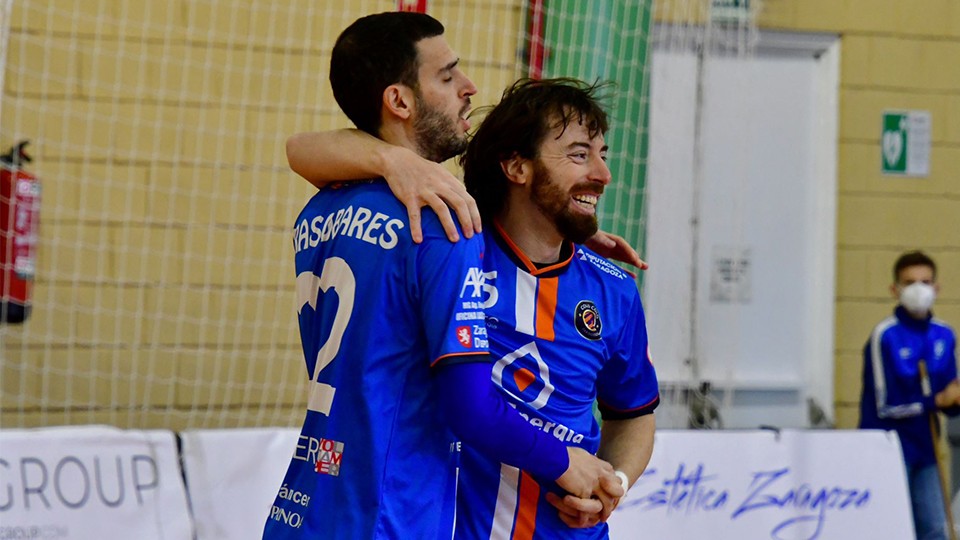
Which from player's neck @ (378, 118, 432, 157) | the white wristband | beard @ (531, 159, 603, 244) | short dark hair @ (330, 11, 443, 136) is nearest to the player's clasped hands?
the white wristband

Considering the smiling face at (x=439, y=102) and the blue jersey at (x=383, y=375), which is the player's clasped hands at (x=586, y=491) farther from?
the smiling face at (x=439, y=102)

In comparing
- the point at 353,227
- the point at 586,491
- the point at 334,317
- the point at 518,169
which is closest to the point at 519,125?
the point at 518,169

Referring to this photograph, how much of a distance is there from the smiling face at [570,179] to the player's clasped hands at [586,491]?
49 cm

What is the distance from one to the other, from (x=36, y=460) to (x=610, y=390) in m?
2.88

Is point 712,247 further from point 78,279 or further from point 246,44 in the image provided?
point 78,279

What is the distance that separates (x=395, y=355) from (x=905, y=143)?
6052 mm

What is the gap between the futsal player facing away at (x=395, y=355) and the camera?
2.33 metres

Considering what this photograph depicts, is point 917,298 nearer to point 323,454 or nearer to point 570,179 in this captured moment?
point 570,179

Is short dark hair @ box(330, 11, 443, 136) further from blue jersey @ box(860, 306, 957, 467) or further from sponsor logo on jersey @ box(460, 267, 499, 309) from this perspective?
blue jersey @ box(860, 306, 957, 467)

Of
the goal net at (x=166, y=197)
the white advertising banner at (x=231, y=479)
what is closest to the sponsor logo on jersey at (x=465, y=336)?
the white advertising banner at (x=231, y=479)

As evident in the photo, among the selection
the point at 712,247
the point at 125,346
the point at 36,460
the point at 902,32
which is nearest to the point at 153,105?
the point at 125,346

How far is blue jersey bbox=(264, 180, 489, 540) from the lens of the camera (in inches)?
91.7

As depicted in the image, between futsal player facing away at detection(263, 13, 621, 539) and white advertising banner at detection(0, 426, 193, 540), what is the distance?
2716 millimetres

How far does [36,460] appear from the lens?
195 inches
